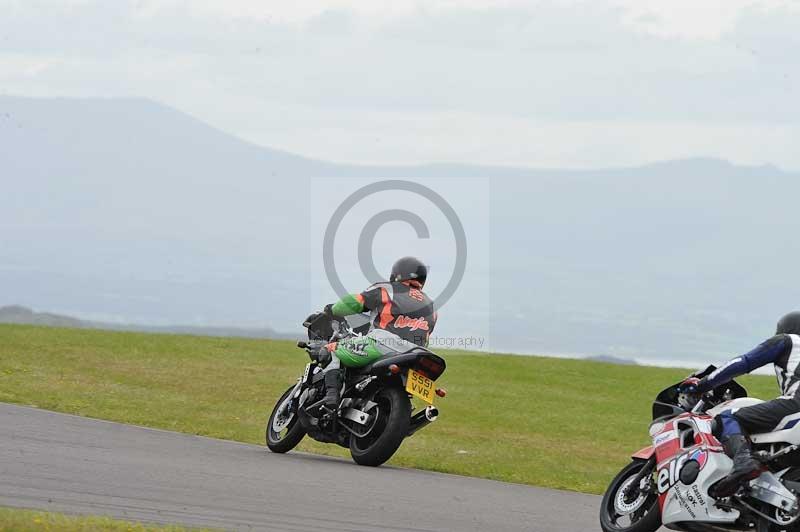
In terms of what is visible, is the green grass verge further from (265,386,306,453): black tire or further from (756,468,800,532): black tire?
(265,386,306,453): black tire

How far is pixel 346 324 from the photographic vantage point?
14531mm

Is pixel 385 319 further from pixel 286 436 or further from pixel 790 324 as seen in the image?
pixel 790 324

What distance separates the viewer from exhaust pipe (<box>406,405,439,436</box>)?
1361 centimetres

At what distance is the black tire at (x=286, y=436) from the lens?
14.6m

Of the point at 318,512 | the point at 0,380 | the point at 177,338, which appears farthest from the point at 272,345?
the point at 318,512

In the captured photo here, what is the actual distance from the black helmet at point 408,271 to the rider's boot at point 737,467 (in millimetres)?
5113

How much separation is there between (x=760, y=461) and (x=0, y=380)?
13.3 m

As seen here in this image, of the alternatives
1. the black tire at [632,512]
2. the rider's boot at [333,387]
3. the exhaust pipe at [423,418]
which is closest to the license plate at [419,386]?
the exhaust pipe at [423,418]

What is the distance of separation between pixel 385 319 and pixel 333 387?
878 millimetres

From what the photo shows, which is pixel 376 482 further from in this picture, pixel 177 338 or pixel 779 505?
pixel 177 338

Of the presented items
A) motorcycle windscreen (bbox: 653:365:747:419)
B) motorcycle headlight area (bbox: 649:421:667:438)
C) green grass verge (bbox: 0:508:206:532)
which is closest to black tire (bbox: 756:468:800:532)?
motorcycle windscreen (bbox: 653:365:747:419)

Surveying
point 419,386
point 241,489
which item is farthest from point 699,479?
point 419,386

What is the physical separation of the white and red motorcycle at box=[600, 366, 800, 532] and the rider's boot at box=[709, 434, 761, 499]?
67 mm

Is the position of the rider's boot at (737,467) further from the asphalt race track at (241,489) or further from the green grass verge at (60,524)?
the green grass verge at (60,524)
